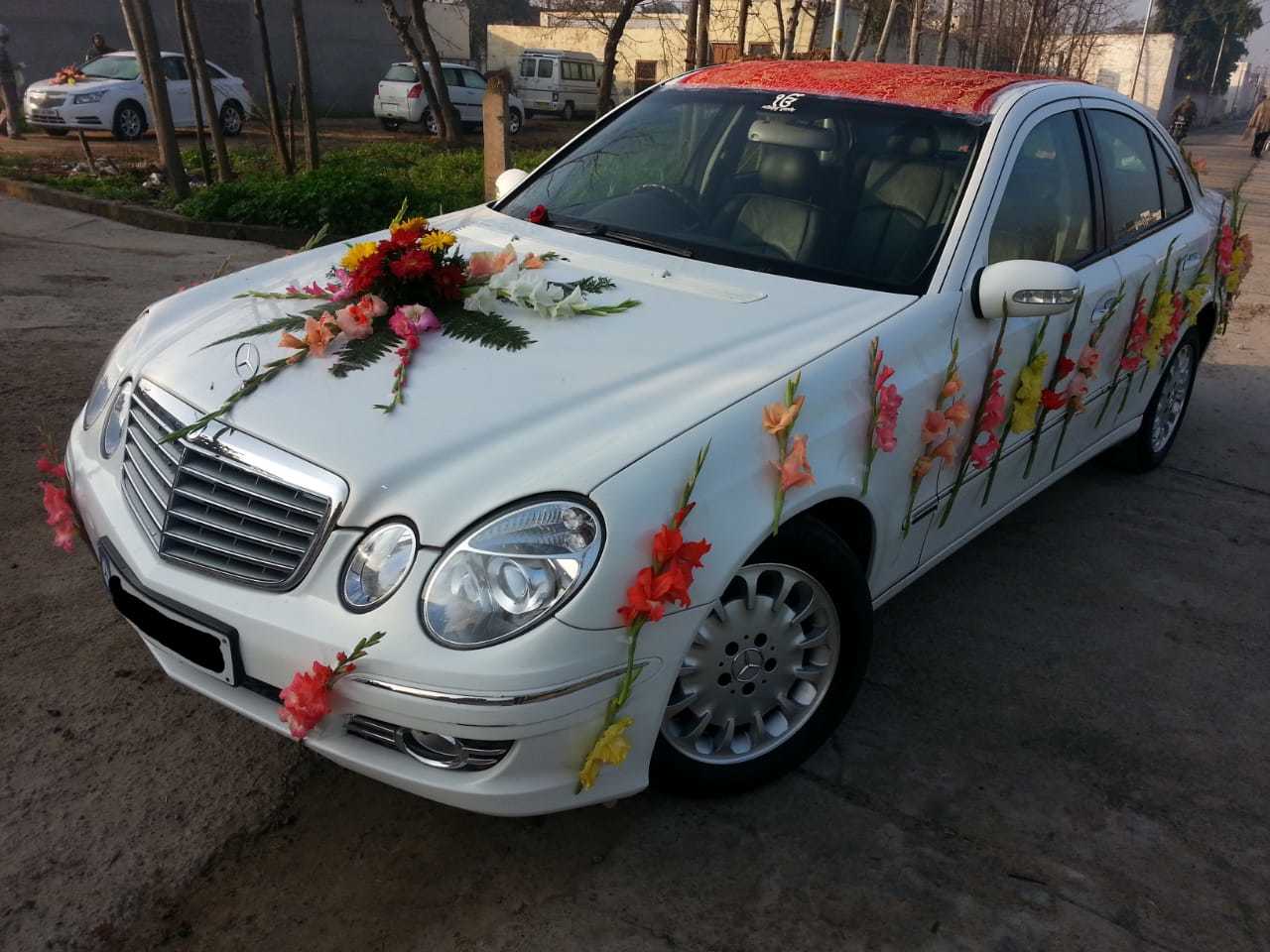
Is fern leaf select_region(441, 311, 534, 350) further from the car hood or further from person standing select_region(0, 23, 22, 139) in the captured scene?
person standing select_region(0, 23, 22, 139)

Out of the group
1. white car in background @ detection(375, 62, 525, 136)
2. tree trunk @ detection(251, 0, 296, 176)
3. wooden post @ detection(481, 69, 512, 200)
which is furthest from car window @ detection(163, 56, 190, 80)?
wooden post @ detection(481, 69, 512, 200)

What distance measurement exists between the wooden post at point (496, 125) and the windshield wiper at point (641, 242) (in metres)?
5.72

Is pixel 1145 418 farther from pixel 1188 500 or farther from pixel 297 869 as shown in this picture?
pixel 297 869

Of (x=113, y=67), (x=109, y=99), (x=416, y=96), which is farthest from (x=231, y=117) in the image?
(x=416, y=96)

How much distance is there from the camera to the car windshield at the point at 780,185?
3260 millimetres

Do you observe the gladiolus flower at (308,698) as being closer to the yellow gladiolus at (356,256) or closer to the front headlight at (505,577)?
the front headlight at (505,577)

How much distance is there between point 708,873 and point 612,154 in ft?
8.34

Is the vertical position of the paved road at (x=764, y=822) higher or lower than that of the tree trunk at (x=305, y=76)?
lower

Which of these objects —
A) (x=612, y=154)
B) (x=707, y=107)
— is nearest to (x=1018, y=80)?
(x=707, y=107)

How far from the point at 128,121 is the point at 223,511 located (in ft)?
55.8

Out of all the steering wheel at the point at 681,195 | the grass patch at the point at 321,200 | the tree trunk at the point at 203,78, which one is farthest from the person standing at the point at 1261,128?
the steering wheel at the point at 681,195

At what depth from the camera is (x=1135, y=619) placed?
12.7 feet

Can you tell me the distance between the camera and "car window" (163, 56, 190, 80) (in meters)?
17.6

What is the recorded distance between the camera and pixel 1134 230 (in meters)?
4.18
